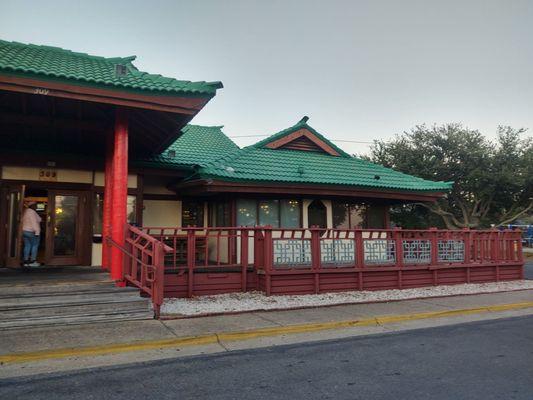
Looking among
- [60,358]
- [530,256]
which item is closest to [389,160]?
[530,256]

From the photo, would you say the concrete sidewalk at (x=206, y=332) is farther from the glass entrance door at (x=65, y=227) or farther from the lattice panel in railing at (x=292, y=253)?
the glass entrance door at (x=65, y=227)

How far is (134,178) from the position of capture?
41.3 feet

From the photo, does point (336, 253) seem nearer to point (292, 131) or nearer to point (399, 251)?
point (399, 251)

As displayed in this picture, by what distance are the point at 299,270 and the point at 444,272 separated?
4894 millimetres

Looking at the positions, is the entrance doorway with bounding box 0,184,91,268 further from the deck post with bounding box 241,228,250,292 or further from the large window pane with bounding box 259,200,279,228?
the large window pane with bounding box 259,200,279,228

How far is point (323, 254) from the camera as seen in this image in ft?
35.9

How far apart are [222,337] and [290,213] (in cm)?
761

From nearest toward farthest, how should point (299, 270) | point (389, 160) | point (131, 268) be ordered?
point (131, 268) < point (299, 270) < point (389, 160)

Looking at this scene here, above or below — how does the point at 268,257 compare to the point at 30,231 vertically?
below

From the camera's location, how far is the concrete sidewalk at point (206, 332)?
539 centimetres

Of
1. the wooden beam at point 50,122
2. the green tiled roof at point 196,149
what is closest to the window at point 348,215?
the green tiled roof at point 196,149

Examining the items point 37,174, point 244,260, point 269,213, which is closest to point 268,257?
point 244,260

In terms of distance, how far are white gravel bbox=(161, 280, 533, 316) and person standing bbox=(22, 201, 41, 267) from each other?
13.6ft

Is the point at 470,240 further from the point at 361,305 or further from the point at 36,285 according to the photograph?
the point at 36,285
